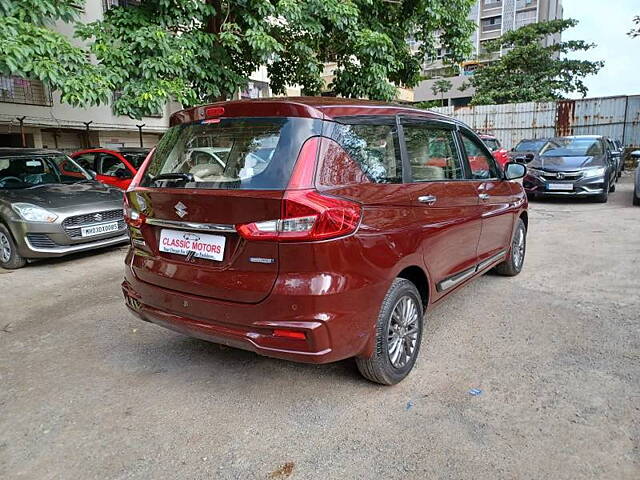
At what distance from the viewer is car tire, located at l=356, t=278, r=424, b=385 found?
2.74 meters

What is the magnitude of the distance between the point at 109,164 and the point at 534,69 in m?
28.4

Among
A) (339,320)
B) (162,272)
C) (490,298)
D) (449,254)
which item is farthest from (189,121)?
(490,298)

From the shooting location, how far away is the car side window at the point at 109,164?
9.30 meters

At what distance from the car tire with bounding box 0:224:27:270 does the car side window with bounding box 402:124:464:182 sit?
5.33m

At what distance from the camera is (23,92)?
13.6 metres

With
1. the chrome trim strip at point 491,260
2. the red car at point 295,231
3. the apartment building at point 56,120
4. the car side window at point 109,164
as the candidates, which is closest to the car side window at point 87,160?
the car side window at point 109,164

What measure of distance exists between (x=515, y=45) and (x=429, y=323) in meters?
31.9

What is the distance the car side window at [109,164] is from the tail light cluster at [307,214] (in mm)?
7898

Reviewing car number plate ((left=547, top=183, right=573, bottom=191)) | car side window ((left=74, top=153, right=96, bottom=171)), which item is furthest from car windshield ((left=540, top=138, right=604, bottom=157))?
car side window ((left=74, top=153, right=96, bottom=171))

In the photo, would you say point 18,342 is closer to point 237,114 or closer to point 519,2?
point 237,114

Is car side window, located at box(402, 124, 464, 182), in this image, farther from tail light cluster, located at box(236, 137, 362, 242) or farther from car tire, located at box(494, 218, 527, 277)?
car tire, located at box(494, 218, 527, 277)

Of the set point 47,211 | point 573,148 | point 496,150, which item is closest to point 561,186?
point 573,148

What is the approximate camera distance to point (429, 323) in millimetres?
3965

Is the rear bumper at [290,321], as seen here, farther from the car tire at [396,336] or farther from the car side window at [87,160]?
the car side window at [87,160]
